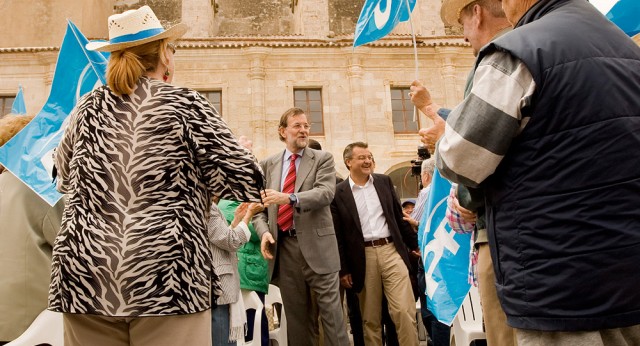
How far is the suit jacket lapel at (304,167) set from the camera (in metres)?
5.06

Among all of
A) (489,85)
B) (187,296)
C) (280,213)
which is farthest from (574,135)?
(280,213)

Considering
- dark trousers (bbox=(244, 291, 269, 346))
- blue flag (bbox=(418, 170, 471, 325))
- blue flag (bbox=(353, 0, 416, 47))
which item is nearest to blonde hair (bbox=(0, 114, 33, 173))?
dark trousers (bbox=(244, 291, 269, 346))

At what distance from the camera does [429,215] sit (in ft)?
11.4

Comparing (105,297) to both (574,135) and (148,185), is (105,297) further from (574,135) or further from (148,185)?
(574,135)

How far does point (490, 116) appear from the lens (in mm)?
1688

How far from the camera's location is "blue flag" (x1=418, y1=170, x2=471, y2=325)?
11.1 feet

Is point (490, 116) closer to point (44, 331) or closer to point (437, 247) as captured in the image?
point (437, 247)

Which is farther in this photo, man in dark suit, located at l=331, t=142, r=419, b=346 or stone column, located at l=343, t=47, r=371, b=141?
stone column, located at l=343, t=47, r=371, b=141

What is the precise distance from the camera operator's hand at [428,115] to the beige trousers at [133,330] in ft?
4.91

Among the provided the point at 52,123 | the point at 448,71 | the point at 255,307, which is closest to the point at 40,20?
the point at 448,71

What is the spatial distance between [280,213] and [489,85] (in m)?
3.51

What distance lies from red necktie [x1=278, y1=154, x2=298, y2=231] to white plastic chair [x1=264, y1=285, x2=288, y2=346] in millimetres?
894

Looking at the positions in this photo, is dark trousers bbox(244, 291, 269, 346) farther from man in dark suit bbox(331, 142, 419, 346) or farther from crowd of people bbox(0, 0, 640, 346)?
crowd of people bbox(0, 0, 640, 346)

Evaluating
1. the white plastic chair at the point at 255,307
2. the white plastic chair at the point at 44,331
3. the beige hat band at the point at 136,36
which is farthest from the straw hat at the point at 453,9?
the white plastic chair at the point at 255,307
